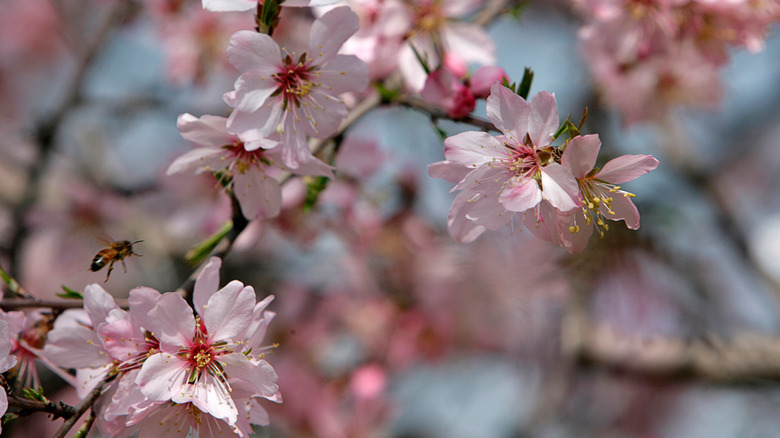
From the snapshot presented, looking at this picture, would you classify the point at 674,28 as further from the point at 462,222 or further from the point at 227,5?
the point at 227,5

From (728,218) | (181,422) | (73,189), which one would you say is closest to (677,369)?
(728,218)

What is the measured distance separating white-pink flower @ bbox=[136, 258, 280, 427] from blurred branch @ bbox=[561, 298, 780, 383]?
59.8 inches

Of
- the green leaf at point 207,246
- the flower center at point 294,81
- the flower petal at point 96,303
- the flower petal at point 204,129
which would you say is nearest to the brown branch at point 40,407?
the flower petal at point 96,303

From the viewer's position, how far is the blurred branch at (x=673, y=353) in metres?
1.58

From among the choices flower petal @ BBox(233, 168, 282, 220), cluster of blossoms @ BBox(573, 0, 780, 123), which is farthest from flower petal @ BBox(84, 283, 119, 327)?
cluster of blossoms @ BBox(573, 0, 780, 123)

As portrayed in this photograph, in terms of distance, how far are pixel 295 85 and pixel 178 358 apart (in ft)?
1.33

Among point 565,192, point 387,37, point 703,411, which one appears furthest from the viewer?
point 703,411

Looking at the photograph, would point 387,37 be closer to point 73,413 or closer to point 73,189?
point 73,413

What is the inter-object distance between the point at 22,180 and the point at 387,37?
2185mm

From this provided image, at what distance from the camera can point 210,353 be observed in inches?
26.8

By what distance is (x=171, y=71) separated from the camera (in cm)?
222

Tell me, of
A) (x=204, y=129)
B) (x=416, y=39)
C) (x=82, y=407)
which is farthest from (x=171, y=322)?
(x=416, y=39)

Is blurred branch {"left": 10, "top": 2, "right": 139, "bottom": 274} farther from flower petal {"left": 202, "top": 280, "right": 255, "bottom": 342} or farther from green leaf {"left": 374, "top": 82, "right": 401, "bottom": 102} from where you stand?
flower petal {"left": 202, "top": 280, "right": 255, "bottom": 342}

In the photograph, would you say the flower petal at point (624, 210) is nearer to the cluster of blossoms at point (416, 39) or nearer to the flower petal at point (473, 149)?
the flower petal at point (473, 149)
